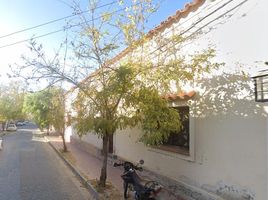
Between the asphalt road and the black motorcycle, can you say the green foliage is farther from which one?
the asphalt road

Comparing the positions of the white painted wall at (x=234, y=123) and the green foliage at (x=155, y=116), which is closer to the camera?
the white painted wall at (x=234, y=123)

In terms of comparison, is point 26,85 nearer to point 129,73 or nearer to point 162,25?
point 129,73

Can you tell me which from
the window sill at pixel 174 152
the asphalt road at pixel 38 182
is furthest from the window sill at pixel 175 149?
the asphalt road at pixel 38 182

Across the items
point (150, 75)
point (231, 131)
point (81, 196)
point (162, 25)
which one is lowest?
point (81, 196)

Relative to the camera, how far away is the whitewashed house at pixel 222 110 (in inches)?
258

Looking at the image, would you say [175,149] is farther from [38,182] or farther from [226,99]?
[38,182]

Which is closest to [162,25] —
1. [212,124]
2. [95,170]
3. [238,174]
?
[212,124]

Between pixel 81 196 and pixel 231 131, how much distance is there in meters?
4.92

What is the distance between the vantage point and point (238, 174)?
697 centimetres

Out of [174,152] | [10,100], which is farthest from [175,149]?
[10,100]

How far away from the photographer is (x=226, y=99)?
24.5ft

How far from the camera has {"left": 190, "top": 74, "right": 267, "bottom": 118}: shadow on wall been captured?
6.75 metres

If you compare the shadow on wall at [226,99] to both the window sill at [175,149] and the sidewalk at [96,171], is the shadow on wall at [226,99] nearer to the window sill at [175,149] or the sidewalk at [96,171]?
the window sill at [175,149]

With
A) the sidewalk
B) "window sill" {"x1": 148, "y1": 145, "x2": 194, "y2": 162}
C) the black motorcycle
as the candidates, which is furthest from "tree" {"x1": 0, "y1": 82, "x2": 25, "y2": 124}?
the black motorcycle
